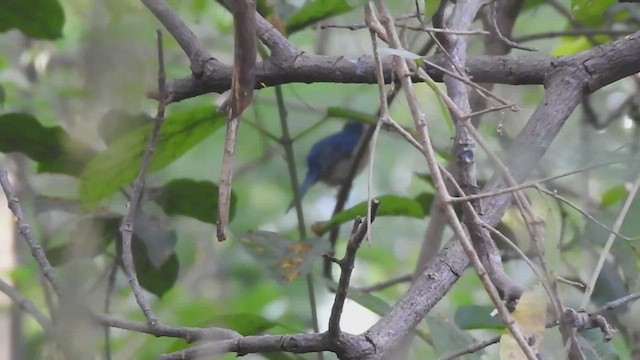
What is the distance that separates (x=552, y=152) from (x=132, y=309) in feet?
3.58

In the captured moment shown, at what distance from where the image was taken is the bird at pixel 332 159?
286cm

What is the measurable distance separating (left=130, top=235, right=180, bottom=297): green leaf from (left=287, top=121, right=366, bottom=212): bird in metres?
1.18

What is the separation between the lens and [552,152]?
6.36 feet

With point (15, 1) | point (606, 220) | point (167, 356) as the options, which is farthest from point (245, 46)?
point (606, 220)

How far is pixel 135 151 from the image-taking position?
1.46 metres

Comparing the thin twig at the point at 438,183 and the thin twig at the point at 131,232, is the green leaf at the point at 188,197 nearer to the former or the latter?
the thin twig at the point at 131,232

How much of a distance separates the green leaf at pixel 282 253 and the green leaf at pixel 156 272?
13cm

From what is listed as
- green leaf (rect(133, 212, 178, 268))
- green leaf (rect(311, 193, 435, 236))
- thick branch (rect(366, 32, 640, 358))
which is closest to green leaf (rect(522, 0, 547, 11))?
green leaf (rect(311, 193, 435, 236))

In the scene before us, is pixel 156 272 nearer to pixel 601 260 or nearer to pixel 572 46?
pixel 601 260

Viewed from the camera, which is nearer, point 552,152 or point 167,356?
point 167,356

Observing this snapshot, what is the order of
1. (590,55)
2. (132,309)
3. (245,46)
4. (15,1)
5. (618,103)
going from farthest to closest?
(132,309) → (618,103) → (15,1) → (590,55) → (245,46)

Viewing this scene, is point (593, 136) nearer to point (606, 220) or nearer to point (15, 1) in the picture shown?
point (606, 220)

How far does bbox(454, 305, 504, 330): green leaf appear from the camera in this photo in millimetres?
1572

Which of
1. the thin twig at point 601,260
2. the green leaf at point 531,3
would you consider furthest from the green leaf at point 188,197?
the green leaf at point 531,3
